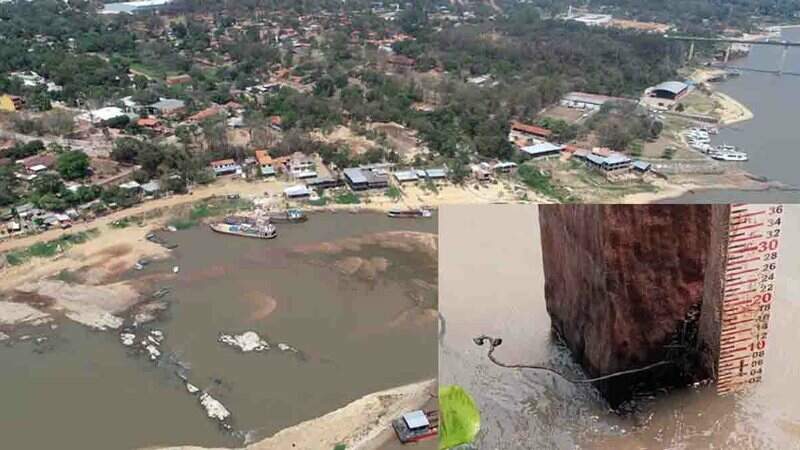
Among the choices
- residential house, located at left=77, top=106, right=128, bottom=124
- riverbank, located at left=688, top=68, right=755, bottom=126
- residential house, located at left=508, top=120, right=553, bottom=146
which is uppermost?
residential house, located at left=77, top=106, right=128, bottom=124

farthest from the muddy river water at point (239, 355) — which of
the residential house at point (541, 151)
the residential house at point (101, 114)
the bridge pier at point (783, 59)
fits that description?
the bridge pier at point (783, 59)

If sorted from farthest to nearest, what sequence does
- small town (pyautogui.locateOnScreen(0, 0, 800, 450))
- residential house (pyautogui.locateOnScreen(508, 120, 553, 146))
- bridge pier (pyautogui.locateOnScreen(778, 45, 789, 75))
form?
bridge pier (pyautogui.locateOnScreen(778, 45, 789, 75)) → residential house (pyautogui.locateOnScreen(508, 120, 553, 146)) → small town (pyautogui.locateOnScreen(0, 0, 800, 450))

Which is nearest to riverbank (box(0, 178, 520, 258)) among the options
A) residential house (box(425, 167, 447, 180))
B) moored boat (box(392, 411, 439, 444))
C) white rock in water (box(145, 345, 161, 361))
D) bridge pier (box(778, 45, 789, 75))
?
residential house (box(425, 167, 447, 180))

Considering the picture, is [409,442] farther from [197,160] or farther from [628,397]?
[197,160]

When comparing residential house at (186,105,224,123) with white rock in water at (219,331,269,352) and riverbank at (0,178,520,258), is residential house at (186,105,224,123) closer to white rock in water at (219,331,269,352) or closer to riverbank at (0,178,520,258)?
riverbank at (0,178,520,258)

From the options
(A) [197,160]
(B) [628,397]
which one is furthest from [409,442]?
(A) [197,160]

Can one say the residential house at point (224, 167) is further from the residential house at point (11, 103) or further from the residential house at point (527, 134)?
the residential house at point (11, 103)

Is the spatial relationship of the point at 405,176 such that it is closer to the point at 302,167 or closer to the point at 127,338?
the point at 302,167
